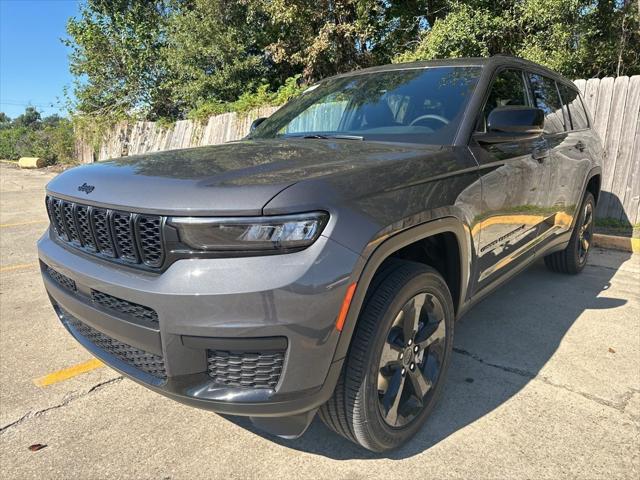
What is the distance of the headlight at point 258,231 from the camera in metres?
1.68

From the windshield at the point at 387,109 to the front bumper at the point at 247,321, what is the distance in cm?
129

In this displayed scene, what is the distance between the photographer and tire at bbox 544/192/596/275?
4.50m

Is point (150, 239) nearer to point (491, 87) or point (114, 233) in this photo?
point (114, 233)

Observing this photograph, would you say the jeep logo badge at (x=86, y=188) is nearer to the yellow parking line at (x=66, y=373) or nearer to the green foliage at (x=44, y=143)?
the yellow parking line at (x=66, y=373)

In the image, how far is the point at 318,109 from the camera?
11.4ft

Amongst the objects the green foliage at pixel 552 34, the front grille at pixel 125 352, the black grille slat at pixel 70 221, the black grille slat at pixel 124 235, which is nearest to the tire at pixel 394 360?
the front grille at pixel 125 352

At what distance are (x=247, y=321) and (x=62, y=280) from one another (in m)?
1.22

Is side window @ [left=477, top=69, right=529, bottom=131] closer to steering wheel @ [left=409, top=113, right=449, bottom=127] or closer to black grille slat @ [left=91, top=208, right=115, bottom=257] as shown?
steering wheel @ [left=409, top=113, right=449, bottom=127]

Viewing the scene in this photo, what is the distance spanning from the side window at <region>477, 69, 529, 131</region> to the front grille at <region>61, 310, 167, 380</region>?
6.72 feet

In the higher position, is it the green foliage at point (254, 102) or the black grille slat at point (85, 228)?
the green foliage at point (254, 102)

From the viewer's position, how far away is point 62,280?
2.35m

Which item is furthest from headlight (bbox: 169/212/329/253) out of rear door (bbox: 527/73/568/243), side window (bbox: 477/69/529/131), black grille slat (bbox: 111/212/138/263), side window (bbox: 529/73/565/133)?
side window (bbox: 529/73/565/133)

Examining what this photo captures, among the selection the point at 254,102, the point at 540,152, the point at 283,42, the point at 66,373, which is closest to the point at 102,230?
the point at 66,373

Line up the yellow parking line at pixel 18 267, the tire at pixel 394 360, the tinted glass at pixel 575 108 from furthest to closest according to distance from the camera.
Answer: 1. the yellow parking line at pixel 18 267
2. the tinted glass at pixel 575 108
3. the tire at pixel 394 360
